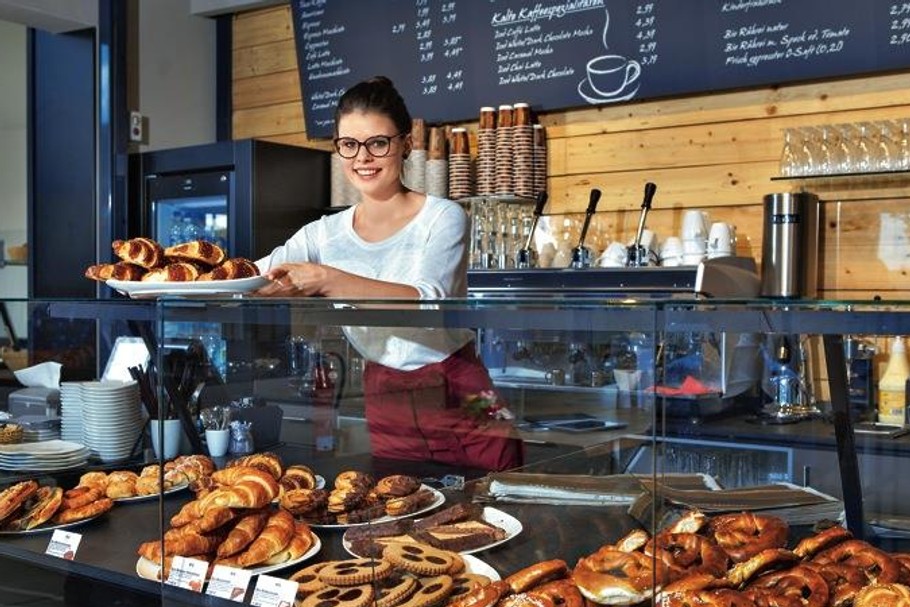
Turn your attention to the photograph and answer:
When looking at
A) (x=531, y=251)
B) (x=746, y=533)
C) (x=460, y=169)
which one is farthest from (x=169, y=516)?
(x=460, y=169)

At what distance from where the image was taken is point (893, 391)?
3.94ft

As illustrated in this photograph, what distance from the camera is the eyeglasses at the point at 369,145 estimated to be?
1.99 metres

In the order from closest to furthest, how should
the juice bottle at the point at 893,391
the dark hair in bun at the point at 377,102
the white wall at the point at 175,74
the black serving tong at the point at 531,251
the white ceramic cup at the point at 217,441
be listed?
the juice bottle at the point at 893,391, the white ceramic cup at the point at 217,441, the dark hair in bun at the point at 377,102, the black serving tong at the point at 531,251, the white wall at the point at 175,74

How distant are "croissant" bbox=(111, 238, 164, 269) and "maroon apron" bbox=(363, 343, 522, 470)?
49 cm

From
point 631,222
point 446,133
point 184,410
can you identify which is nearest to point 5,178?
point 446,133

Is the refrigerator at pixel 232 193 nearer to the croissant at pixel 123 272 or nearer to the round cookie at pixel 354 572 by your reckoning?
the croissant at pixel 123 272

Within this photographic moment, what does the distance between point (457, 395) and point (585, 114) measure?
2.67m

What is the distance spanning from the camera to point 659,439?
3.39ft

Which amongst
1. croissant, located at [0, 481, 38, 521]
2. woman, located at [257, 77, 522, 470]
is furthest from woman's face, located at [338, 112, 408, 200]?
croissant, located at [0, 481, 38, 521]

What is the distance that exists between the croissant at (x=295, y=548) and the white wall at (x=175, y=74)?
3.67 m

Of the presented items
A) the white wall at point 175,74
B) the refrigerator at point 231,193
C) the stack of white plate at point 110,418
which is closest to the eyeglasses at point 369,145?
the stack of white plate at point 110,418

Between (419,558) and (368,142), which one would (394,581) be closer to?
(419,558)

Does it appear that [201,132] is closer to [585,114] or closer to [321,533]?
[585,114]

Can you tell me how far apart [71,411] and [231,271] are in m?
0.44
